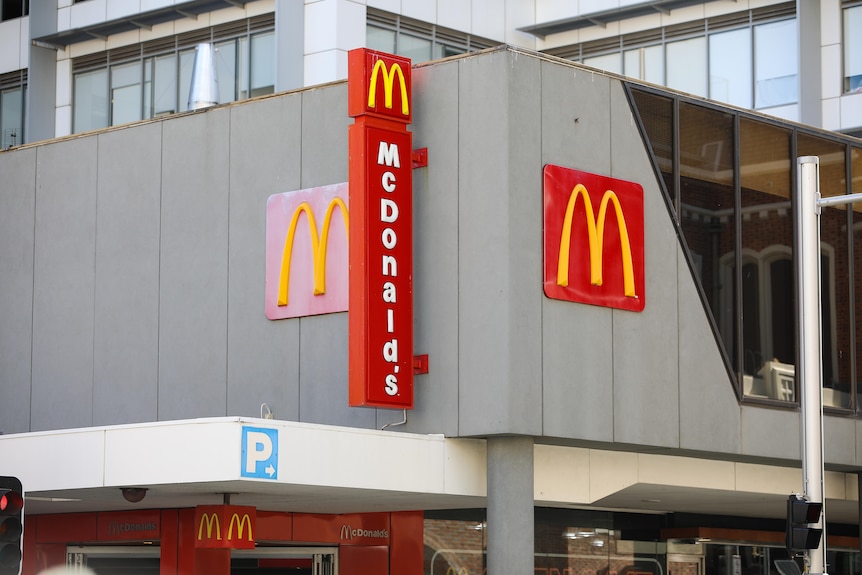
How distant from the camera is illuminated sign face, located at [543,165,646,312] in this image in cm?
2067

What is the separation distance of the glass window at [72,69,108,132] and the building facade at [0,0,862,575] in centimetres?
1467

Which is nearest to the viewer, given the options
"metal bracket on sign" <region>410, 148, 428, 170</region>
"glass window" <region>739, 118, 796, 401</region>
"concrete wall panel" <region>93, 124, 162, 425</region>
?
"metal bracket on sign" <region>410, 148, 428, 170</region>

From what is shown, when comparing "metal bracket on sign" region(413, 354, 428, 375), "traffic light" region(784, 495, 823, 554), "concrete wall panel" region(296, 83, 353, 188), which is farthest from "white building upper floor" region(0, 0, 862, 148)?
"traffic light" region(784, 495, 823, 554)

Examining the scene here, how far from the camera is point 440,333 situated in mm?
20547

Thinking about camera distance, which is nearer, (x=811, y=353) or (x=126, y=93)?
(x=811, y=353)

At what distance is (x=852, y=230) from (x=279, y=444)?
38.0 feet

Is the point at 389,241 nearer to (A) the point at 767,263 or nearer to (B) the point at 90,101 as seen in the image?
(A) the point at 767,263

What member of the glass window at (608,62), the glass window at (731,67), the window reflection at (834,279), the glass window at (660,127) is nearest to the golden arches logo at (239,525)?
the glass window at (660,127)

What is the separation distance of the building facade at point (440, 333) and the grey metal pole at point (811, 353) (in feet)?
8.09

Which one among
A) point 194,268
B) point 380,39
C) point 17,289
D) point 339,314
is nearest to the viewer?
point 339,314

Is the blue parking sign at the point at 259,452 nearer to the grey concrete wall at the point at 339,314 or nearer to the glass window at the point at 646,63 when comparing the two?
the grey concrete wall at the point at 339,314

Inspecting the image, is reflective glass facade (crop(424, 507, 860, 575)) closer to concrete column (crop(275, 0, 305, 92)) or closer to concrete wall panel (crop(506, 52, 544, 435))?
concrete wall panel (crop(506, 52, 544, 435))

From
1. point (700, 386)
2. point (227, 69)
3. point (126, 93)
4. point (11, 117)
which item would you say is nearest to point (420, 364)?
point (700, 386)

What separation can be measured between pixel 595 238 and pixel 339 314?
11.7 ft
